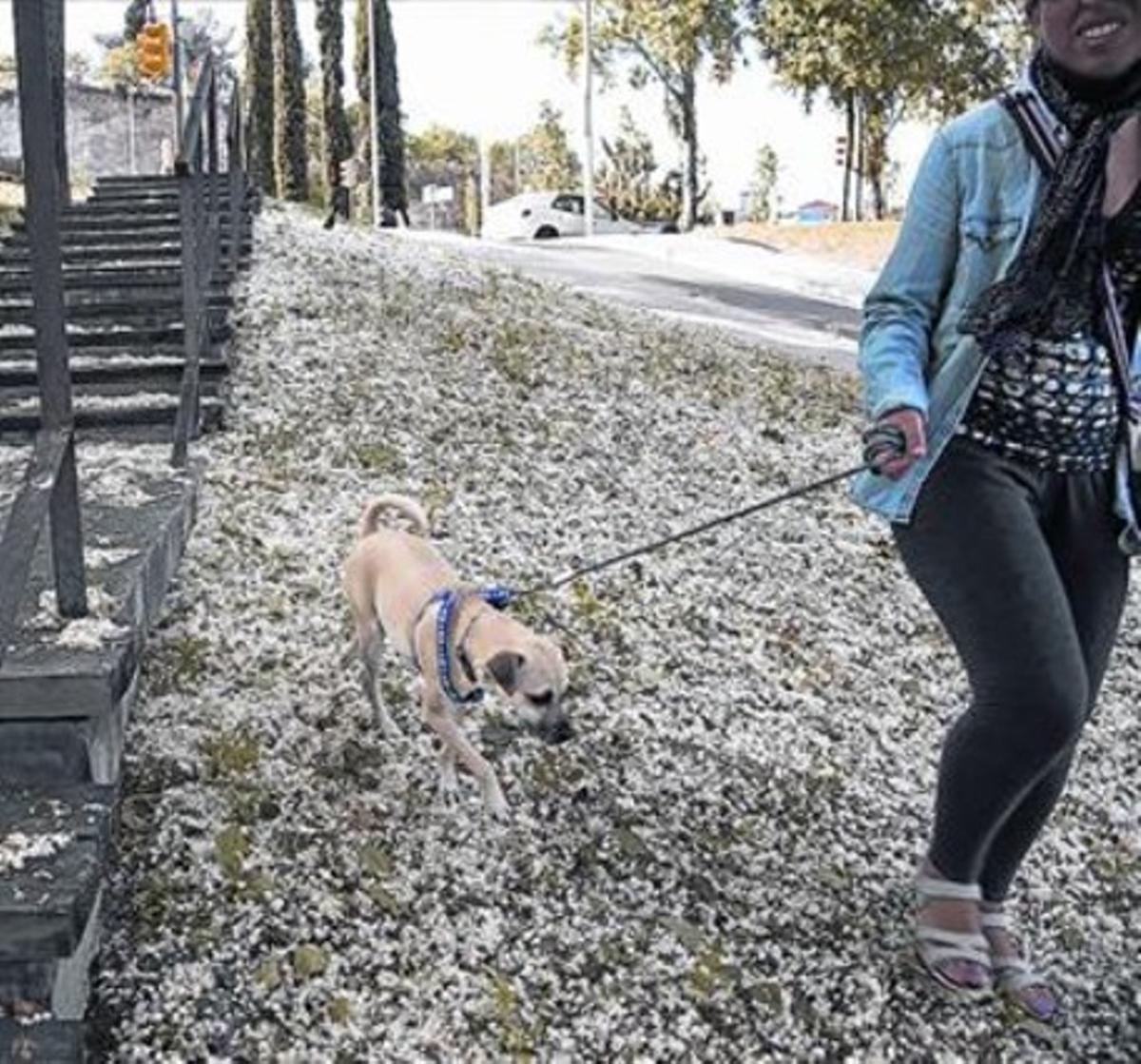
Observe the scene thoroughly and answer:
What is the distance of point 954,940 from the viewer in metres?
2.65

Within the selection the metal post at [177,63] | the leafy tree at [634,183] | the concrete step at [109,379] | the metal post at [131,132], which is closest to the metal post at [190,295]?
the concrete step at [109,379]

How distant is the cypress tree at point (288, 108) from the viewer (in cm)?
2545

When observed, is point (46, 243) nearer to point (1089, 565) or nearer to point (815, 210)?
point (1089, 565)

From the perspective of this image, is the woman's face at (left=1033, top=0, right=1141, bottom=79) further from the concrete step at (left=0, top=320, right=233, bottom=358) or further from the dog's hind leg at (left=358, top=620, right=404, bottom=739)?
the concrete step at (left=0, top=320, right=233, bottom=358)

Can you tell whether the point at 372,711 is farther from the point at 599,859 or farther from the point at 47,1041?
the point at 47,1041

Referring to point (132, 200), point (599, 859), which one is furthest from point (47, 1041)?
point (132, 200)

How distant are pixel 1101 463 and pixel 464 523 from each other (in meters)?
2.52

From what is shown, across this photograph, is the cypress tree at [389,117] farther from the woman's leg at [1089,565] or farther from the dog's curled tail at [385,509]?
the woman's leg at [1089,565]

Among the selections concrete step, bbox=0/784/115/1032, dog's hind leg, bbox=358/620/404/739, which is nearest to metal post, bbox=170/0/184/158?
dog's hind leg, bbox=358/620/404/739

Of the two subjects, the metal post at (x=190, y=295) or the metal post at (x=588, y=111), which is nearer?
the metal post at (x=190, y=295)

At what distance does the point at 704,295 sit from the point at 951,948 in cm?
1276

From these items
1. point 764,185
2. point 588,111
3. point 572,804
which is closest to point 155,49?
point 572,804

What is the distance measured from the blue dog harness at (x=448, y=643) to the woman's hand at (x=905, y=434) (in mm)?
1030

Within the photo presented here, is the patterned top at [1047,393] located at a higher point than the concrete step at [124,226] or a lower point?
lower
